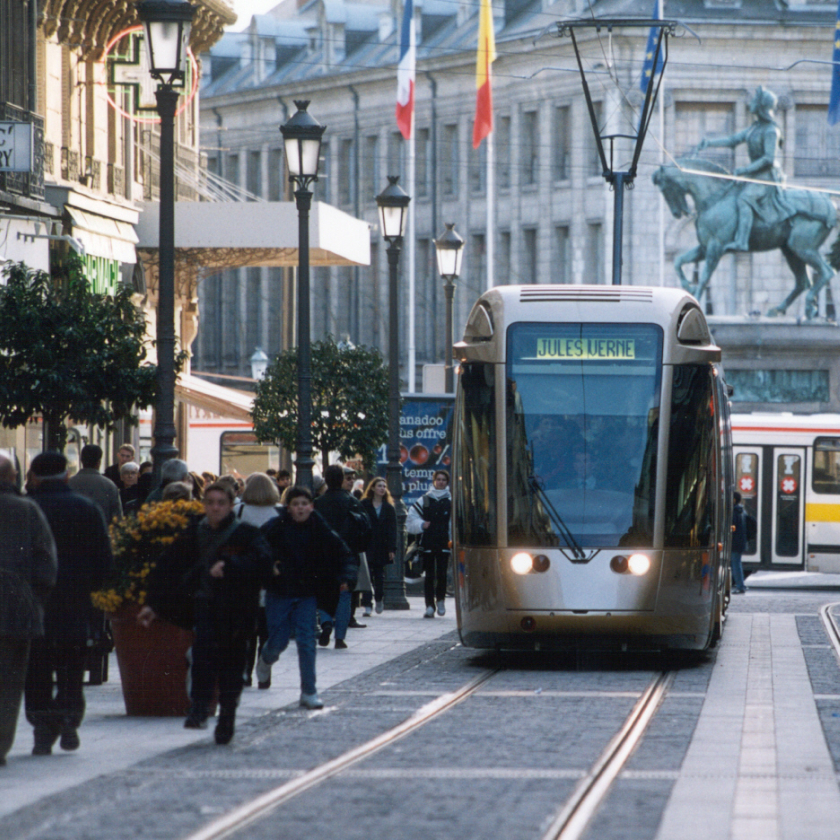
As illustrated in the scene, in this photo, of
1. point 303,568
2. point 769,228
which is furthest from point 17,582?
point 769,228

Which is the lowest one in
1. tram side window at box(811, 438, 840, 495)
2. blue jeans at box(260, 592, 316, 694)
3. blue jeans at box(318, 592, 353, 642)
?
blue jeans at box(318, 592, 353, 642)

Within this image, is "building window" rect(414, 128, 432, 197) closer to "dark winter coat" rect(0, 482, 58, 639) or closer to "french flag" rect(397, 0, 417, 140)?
"french flag" rect(397, 0, 417, 140)

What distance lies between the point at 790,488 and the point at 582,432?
61.7 feet

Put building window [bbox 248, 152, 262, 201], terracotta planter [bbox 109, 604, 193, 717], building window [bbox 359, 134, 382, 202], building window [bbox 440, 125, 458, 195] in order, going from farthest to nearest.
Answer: building window [bbox 248, 152, 262, 201] < building window [bbox 359, 134, 382, 202] < building window [bbox 440, 125, 458, 195] < terracotta planter [bbox 109, 604, 193, 717]

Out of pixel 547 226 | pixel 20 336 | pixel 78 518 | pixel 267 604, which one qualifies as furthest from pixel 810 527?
pixel 547 226

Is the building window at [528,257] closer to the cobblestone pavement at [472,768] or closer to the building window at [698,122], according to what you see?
the building window at [698,122]

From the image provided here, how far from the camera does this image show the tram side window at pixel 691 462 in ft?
54.3

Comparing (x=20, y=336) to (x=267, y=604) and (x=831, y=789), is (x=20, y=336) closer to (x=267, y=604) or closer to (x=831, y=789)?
(x=267, y=604)

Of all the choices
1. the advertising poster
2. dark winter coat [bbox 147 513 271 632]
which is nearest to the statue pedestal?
the advertising poster

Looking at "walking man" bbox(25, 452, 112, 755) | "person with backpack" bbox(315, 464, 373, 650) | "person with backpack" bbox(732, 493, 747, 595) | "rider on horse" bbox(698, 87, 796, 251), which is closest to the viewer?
"walking man" bbox(25, 452, 112, 755)

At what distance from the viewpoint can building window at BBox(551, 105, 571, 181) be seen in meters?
66.1

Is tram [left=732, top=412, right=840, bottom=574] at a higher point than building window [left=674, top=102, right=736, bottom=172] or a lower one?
lower

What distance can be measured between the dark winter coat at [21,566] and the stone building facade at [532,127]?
50.7 metres

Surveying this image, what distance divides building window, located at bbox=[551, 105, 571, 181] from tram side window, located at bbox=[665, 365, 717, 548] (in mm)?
49734
